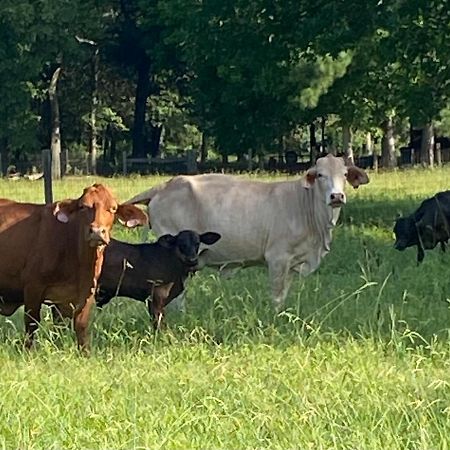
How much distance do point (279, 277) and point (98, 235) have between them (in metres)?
2.90

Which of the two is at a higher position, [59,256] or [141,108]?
[141,108]

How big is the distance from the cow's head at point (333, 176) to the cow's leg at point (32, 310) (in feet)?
9.89

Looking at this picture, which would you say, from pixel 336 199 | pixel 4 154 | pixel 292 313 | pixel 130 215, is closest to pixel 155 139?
pixel 4 154

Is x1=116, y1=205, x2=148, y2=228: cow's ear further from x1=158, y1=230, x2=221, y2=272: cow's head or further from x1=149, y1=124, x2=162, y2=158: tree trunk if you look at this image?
x1=149, y1=124, x2=162, y2=158: tree trunk

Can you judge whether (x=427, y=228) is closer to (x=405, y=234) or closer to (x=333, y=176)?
(x=405, y=234)

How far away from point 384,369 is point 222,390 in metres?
1.06

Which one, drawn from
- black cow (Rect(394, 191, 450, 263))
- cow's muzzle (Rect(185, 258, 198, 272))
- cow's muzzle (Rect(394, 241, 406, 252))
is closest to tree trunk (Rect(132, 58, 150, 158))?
black cow (Rect(394, 191, 450, 263))

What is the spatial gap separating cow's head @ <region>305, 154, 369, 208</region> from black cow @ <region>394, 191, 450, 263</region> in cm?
366

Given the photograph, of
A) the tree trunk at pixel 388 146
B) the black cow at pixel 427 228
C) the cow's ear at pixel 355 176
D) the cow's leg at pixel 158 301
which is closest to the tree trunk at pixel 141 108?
the tree trunk at pixel 388 146

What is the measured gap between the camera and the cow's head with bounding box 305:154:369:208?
33.6 ft

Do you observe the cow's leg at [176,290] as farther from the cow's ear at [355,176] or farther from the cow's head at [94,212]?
the cow's ear at [355,176]

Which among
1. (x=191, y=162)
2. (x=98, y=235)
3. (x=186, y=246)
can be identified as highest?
(x=98, y=235)

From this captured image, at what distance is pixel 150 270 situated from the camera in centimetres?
912

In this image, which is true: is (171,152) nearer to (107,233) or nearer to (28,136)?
(28,136)
